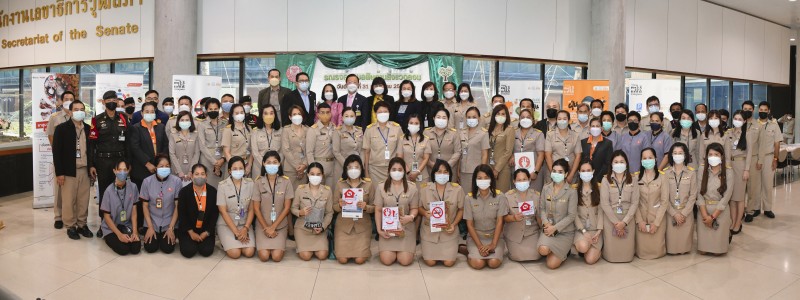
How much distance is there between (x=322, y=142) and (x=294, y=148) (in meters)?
0.32

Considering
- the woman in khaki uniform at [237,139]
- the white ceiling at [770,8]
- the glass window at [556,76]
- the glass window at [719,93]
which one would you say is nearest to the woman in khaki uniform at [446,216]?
the woman in khaki uniform at [237,139]

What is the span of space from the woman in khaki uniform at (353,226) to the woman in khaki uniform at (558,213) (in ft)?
5.54

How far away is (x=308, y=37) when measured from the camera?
35.1ft

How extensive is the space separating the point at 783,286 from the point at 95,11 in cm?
1267

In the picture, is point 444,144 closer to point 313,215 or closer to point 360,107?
point 360,107

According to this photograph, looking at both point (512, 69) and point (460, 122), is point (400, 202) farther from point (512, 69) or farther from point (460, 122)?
point (512, 69)

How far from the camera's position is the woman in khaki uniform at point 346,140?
256 inches

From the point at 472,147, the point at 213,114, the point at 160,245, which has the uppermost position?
the point at 213,114

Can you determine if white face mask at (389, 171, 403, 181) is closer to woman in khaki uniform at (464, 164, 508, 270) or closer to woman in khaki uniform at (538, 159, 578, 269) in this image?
woman in khaki uniform at (464, 164, 508, 270)

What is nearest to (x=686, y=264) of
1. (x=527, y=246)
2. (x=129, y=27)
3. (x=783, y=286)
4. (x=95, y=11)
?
(x=783, y=286)

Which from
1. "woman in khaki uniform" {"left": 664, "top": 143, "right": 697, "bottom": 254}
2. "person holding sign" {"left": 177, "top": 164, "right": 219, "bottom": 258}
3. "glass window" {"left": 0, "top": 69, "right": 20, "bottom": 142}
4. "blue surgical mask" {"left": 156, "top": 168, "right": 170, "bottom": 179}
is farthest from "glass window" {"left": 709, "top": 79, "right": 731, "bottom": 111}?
"glass window" {"left": 0, "top": 69, "right": 20, "bottom": 142}

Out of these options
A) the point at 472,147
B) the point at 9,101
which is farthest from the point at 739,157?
the point at 9,101

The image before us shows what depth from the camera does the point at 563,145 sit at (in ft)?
21.7

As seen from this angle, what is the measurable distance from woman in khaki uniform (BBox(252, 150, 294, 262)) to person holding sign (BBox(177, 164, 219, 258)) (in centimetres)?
46
